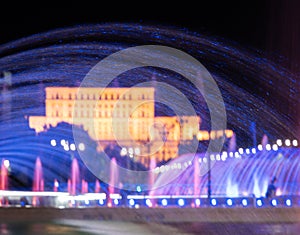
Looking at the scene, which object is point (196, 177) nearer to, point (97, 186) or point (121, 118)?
point (97, 186)

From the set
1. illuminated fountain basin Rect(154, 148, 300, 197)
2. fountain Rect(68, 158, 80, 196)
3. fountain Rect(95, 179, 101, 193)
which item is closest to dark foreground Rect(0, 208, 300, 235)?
illuminated fountain basin Rect(154, 148, 300, 197)

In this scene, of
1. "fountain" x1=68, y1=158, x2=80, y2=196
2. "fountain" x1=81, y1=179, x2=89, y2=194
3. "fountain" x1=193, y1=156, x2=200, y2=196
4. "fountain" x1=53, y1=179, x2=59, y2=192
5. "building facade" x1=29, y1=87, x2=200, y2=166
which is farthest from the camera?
"building facade" x1=29, y1=87, x2=200, y2=166

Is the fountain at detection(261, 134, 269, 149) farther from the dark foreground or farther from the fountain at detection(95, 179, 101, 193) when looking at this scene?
the dark foreground

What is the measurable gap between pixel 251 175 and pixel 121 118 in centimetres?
4581

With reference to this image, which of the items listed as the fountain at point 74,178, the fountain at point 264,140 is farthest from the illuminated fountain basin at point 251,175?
the fountain at point 74,178

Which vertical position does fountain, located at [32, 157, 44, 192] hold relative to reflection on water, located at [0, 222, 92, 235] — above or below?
below

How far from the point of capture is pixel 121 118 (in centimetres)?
7244

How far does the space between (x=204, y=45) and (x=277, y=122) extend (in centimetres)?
1780

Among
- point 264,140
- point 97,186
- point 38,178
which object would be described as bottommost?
point 97,186

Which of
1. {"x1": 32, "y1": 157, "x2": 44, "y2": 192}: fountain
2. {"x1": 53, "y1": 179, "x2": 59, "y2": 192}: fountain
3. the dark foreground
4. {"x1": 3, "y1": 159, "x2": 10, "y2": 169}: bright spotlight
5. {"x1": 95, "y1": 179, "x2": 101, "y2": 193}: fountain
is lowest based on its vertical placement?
{"x1": 95, "y1": 179, "x2": 101, "y2": 193}: fountain

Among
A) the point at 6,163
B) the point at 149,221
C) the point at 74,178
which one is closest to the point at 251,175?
the point at 6,163

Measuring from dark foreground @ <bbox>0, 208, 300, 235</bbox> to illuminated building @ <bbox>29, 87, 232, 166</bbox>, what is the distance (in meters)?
46.5

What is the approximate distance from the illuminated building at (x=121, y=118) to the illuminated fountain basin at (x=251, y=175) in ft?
98.5

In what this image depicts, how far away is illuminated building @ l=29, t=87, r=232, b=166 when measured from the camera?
63.3 m
